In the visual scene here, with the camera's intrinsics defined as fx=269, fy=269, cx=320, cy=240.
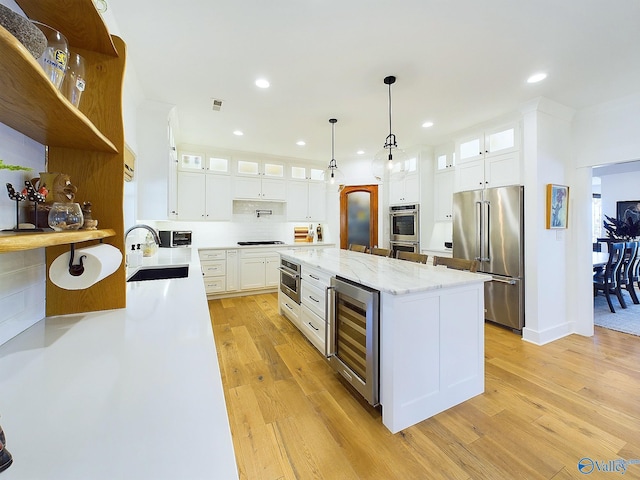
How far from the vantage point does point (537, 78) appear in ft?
8.32

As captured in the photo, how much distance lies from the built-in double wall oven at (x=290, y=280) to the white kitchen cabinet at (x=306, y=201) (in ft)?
6.99

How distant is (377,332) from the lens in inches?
69.4

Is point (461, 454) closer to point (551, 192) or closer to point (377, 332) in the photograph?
point (377, 332)

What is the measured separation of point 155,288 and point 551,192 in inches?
158

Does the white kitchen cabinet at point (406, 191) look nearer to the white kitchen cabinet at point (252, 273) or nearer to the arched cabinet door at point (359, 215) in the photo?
the arched cabinet door at point (359, 215)

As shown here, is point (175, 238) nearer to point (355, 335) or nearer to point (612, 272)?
point (355, 335)

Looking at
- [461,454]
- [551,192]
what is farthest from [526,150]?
[461,454]

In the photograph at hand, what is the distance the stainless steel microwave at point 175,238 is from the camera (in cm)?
441

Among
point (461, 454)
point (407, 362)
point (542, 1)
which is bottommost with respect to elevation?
point (461, 454)

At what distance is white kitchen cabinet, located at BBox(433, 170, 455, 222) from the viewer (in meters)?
4.32

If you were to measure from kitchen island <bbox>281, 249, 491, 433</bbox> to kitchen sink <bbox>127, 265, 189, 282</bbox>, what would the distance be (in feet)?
4.98

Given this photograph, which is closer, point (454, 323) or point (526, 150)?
point (454, 323)

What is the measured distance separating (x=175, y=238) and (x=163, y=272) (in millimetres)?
2208

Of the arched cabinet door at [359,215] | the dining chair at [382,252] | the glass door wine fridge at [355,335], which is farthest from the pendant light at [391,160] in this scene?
the arched cabinet door at [359,215]
